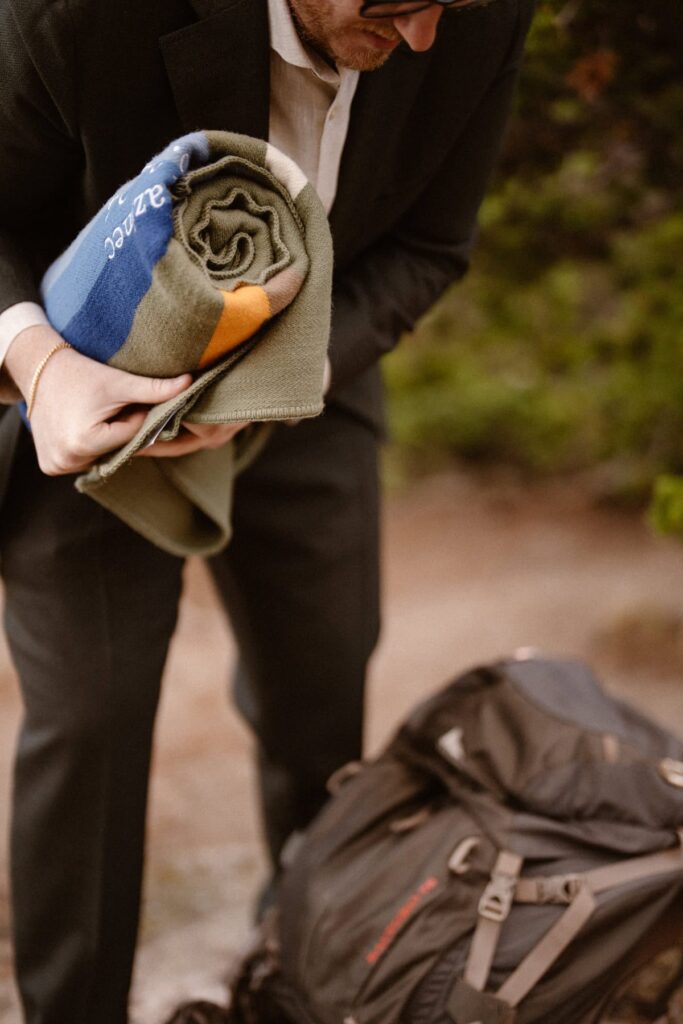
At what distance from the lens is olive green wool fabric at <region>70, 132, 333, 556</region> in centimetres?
108

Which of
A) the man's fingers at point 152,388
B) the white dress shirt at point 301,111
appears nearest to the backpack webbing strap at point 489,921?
the man's fingers at point 152,388

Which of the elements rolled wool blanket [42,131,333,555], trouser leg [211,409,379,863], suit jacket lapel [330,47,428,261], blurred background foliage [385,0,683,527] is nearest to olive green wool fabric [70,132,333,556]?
rolled wool blanket [42,131,333,555]

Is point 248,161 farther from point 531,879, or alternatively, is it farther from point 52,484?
point 531,879

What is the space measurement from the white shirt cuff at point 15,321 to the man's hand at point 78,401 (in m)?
0.01

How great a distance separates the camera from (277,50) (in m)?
1.18

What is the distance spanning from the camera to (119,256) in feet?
3.61

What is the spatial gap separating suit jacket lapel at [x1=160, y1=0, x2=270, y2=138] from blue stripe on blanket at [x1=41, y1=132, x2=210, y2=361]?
0.10 m

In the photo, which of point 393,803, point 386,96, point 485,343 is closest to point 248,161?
point 386,96

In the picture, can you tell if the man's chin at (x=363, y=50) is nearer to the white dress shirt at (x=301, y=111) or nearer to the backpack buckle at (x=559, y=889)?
the white dress shirt at (x=301, y=111)

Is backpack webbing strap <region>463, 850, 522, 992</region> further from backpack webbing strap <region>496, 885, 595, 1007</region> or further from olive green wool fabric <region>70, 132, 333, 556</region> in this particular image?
olive green wool fabric <region>70, 132, 333, 556</region>

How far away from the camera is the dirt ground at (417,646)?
7.16ft

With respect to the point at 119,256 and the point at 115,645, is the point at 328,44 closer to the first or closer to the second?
the point at 119,256

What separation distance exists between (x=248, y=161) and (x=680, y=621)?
8.54ft

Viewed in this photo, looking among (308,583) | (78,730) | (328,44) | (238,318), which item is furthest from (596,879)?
(328,44)
